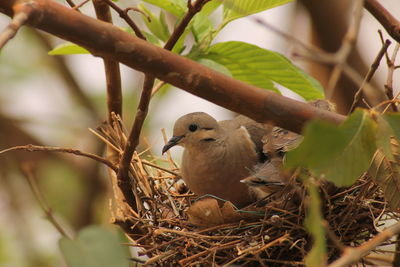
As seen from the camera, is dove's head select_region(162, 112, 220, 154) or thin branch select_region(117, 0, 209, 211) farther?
dove's head select_region(162, 112, 220, 154)

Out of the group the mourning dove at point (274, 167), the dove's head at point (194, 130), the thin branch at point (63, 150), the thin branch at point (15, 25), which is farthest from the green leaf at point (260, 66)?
the thin branch at point (15, 25)

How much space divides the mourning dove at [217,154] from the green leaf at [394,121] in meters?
1.20

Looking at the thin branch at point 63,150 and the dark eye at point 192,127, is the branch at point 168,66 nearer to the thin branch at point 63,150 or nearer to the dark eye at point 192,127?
the thin branch at point 63,150

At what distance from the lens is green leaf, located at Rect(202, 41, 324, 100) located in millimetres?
2555

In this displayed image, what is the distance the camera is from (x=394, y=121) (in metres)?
1.61

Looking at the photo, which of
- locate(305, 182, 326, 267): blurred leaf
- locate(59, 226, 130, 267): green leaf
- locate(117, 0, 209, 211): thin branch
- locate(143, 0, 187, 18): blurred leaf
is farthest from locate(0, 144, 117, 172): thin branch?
locate(305, 182, 326, 267): blurred leaf

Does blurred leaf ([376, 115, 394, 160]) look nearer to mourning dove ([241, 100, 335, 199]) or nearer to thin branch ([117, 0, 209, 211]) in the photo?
thin branch ([117, 0, 209, 211])

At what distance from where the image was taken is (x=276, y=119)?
70.7 inches

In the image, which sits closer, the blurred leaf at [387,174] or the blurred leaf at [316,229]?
the blurred leaf at [316,229]

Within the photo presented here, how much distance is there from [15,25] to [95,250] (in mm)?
495

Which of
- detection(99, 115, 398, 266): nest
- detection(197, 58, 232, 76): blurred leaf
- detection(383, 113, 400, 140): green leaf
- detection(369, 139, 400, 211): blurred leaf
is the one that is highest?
detection(197, 58, 232, 76): blurred leaf

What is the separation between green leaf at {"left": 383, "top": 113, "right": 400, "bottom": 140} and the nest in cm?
66

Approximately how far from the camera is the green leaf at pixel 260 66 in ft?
8.38

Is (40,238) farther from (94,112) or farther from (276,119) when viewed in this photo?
(276,119)
